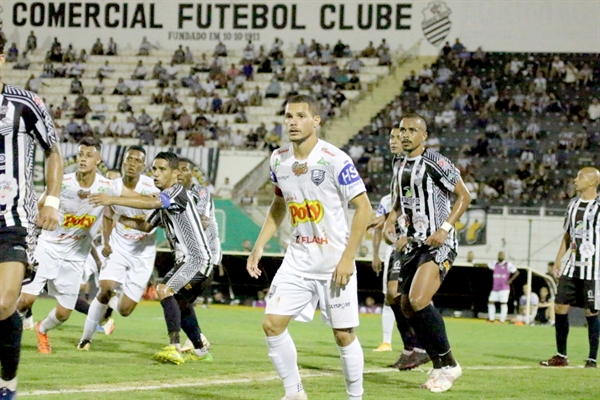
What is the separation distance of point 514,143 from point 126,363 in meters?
24.2

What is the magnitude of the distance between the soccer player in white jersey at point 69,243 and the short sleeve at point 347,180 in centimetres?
520

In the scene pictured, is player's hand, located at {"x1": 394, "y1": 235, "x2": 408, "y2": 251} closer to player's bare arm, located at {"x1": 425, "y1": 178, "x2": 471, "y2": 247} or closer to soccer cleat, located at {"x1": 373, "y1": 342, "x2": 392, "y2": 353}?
player's bare arm, located at {"x1": 425, "y1": 178, "x2": 471, "y2": 247}

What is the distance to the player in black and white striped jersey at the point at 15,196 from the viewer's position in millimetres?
6191

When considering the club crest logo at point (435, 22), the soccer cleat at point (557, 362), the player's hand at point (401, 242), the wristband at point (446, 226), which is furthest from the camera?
the club crest logo at point (435, 22)

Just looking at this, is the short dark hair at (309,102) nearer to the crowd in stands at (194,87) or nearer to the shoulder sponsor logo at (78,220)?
the shoulder sponsor logo at (78,220)

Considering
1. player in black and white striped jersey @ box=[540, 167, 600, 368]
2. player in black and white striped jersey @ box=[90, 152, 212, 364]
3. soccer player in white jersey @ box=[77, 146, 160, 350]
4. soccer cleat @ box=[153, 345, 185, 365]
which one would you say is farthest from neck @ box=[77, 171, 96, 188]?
player in black and white striped jersey @ box=[540, 167, 600, 368]

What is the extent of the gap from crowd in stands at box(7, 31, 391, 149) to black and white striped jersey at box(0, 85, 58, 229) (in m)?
27.7

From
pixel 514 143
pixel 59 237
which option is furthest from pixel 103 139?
pixel 59 237

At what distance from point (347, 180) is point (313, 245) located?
0.58m

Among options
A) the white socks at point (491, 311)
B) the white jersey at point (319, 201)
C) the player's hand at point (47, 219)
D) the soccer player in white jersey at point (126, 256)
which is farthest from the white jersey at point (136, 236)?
the white socks at point (491, 311)

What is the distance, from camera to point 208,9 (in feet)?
141

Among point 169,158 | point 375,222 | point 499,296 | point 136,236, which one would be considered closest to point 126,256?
point 136,236

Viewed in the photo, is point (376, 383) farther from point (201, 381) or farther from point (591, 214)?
point (591, 214)

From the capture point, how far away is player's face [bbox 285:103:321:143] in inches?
289
